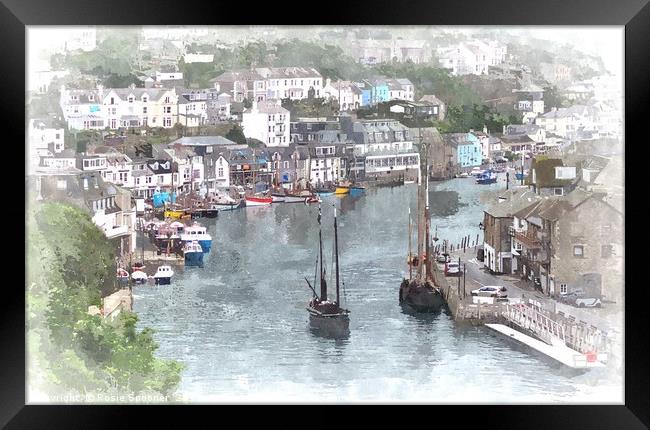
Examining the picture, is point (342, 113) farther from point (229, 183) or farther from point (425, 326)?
point (425, 326)

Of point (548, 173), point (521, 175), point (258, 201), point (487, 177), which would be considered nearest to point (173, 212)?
point (258, 201)

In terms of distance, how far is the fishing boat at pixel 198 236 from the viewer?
450 cm

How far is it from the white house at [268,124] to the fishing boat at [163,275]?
71 centimetres

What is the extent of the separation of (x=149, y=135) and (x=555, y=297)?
197cm

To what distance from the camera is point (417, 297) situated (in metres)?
4.46

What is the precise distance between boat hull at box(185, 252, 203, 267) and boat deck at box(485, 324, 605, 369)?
4.36 feet

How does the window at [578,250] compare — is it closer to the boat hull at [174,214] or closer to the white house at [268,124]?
the white house at [268,124]

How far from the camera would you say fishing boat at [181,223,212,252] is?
450 centimetres

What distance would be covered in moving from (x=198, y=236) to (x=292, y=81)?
825mm

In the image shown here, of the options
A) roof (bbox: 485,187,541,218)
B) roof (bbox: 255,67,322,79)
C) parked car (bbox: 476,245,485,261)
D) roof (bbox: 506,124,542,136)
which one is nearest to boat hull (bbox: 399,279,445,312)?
parked car (bbox: 476,245,485,261)

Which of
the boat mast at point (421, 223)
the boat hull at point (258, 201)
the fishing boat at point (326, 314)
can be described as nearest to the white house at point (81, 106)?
the boat hull at point (258, 201)
